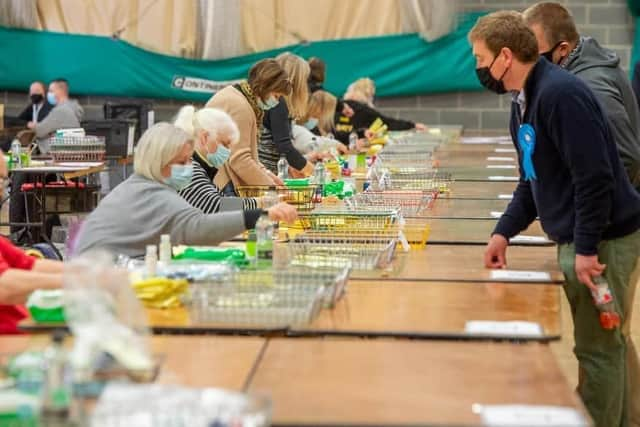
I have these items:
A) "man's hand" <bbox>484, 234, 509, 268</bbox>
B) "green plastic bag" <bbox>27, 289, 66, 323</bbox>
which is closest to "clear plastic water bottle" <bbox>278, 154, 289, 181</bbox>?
"man's hand" <bbox>484, 234, 509, 268</bbox>

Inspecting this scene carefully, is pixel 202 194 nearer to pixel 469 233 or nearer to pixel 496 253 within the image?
pixel 469 233

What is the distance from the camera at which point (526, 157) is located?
359 cm

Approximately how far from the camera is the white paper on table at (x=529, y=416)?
203 centimetres

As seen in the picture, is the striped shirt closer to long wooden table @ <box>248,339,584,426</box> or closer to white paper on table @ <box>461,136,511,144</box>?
long wooden table @ <box>248,339,584,426</box>

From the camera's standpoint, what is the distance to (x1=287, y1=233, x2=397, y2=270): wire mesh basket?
3.62 m

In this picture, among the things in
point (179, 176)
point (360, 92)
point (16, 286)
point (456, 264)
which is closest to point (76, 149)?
point (360, 92)

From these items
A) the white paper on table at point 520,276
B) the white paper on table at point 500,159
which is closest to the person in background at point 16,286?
the white paper on table at point 520,276

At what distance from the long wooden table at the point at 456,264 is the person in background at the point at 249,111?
69.4 inches

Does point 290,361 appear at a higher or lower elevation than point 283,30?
lower

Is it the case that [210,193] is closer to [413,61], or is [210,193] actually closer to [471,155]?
[471,155]

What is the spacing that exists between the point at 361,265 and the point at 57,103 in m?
9.42

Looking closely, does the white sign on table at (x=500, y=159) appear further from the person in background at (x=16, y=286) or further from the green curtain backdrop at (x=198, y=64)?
the person in background at (x=16, y=286)

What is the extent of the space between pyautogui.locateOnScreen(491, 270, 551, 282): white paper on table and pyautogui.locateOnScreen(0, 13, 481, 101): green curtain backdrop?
384 inches

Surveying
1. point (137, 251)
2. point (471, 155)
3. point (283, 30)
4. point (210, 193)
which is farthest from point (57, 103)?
point (137, 251)
